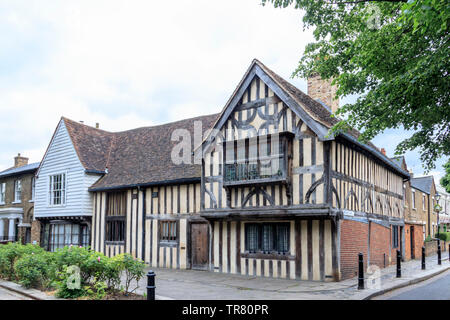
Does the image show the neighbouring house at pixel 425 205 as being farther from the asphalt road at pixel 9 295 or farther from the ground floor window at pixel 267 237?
the asphalt road at pixel 9 295

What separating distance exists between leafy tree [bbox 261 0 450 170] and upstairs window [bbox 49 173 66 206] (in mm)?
14742

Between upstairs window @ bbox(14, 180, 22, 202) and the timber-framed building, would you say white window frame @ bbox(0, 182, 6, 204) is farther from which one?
the timber-framed building

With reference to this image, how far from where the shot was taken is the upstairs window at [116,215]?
19.4 meters

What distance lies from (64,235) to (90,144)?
5.14m

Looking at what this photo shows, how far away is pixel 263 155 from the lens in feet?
46.5

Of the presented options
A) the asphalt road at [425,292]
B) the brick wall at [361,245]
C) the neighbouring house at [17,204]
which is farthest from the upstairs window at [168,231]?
the neighbouring house at [17,204]

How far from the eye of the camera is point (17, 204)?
2719cm

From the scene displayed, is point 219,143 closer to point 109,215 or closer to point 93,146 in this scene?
point 109,215

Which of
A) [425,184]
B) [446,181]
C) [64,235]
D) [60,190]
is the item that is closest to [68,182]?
[60,190]

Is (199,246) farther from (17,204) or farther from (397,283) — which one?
(17,204)

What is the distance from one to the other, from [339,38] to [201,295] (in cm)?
939

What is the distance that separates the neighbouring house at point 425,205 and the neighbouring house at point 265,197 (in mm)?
8877

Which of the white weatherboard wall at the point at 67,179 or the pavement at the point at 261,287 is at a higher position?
the white weatherboard wall at the point at 67,179
